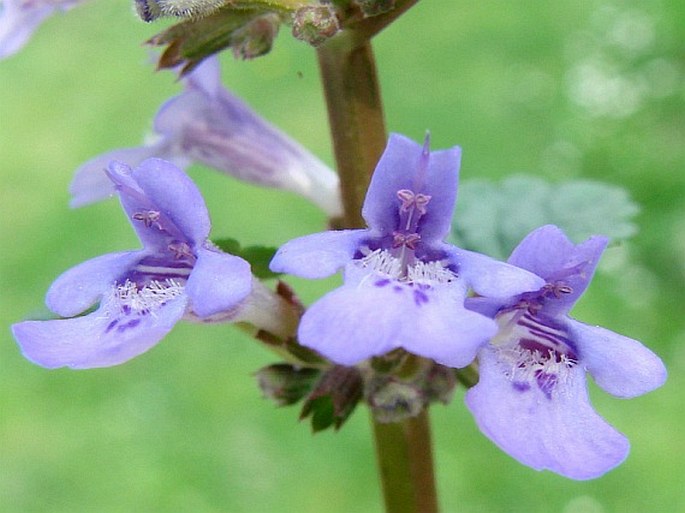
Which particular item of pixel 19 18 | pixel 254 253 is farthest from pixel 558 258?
pixel 19 18

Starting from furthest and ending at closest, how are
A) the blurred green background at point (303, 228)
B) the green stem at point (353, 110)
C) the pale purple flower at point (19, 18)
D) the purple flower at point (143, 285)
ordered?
the blurred green background at point (303, 228) → the pale purple flower at point (19, 18) → the green stem at point (353, 110) → the purple flower at point (143, 285)

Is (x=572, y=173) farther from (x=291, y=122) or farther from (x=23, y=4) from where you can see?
(x=23, y=4)

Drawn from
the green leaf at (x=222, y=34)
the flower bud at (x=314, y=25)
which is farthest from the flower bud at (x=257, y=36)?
the flower bud at (x=314, y=25)

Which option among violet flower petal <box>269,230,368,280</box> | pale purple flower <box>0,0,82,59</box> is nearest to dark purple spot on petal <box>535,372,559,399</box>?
violet flower petal <box>269,230,368,280</box>

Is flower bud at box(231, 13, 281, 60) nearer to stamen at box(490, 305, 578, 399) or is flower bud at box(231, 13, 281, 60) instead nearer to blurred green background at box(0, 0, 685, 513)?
stamen at box(490, 305, 578, 399)

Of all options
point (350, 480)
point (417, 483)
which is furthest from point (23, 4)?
point (350, 480)

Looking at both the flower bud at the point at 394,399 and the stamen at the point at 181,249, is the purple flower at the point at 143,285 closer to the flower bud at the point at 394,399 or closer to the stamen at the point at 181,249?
the stamen at the point at 181,249
